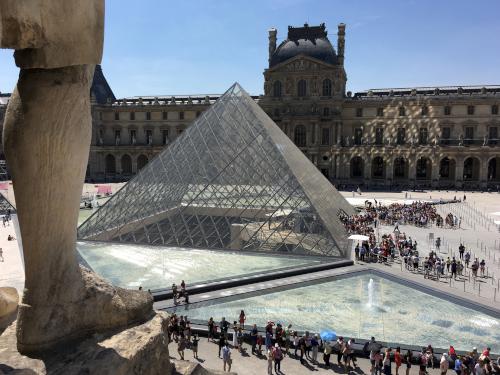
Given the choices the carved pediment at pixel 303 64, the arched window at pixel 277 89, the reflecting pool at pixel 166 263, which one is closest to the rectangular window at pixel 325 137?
the arched window at pixel 277 89

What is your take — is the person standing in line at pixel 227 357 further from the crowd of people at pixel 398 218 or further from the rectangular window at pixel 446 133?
the rectangular window at pixel 446 133

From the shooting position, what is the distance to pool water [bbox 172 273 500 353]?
9031 millimetres

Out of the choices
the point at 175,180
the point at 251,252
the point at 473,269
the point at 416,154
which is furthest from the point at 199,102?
the point at 473,269

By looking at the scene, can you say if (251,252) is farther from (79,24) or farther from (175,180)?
(79,24)

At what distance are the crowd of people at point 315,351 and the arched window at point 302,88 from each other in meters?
42.5

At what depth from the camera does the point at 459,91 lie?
4697cm

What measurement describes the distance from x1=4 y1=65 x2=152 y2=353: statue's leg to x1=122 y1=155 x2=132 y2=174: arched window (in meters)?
55.4

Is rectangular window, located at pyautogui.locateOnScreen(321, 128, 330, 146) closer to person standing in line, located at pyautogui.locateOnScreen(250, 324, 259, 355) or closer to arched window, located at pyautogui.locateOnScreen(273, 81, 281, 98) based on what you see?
arched window, located at pyautogui.locateOnScreen(273, 81, 281, 98)

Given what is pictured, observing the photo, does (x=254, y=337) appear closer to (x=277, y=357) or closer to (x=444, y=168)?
(x=277, y=357)

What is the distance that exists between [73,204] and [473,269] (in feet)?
44.6

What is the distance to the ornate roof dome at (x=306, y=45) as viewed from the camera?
49250 mm

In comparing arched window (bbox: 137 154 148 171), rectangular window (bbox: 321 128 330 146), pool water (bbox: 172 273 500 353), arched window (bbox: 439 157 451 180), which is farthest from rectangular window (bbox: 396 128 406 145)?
pool water (bbox: 172 273 500 353)

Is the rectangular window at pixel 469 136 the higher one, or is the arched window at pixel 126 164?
the rectangular window at pixel 469 136

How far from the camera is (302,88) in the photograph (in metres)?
48.9
